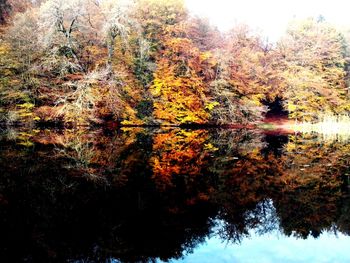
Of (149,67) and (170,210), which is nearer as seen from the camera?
(170,210)

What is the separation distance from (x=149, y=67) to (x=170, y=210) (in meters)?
24.6

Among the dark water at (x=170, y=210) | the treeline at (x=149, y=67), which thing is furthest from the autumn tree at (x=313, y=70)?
the dark water at (x=170, y=210)

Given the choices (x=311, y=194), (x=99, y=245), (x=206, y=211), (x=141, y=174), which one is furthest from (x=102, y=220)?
(x=311, y=194)

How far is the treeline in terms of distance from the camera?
25.3 metres

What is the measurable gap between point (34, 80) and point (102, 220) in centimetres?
2205

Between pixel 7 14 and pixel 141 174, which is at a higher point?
pixel 7 14

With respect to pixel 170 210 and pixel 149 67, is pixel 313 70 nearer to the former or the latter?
pixel 149 67

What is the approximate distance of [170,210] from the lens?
625 cm

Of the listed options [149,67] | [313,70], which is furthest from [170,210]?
[313,70]

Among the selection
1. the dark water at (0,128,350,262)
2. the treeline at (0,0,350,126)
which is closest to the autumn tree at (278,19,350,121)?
the treeline at (0,0,350,126)

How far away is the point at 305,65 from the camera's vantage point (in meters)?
37.4

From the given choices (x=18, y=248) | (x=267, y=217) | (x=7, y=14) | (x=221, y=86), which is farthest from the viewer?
(x=7, y=14)

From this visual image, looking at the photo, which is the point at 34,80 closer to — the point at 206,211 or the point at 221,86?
the point at 221,86

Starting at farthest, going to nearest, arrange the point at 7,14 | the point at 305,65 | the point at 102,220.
A: the point at 305,65
the point at 7,14
the point at 102,220
